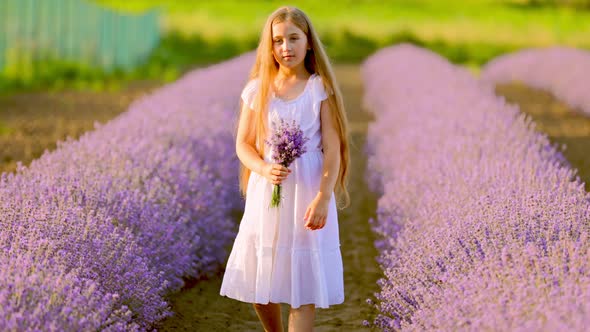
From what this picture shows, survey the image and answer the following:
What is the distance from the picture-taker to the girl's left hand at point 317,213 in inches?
128

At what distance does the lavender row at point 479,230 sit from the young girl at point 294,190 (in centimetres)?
34

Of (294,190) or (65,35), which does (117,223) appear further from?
(65,35)

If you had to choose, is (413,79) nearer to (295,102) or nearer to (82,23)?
(295,102)

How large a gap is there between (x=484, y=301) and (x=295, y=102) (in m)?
1.12

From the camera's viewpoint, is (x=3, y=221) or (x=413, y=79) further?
(x=413, y=79)

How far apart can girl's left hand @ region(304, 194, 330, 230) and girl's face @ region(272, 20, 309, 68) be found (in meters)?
0.56

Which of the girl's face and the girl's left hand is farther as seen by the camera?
the girl's face

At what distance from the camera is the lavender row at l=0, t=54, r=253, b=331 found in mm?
2825

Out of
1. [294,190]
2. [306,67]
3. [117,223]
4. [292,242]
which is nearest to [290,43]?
[306,67]

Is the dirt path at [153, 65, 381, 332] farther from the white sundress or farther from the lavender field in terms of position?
the white sundress

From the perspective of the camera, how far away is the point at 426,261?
358 cm

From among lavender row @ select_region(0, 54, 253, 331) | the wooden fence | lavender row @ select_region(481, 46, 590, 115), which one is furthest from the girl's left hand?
the wooden fence

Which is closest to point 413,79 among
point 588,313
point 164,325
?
point 164,325

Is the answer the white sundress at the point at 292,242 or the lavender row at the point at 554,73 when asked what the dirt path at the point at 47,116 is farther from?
the lavender row at the point at 554,73
